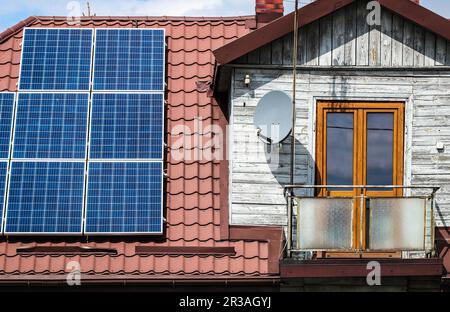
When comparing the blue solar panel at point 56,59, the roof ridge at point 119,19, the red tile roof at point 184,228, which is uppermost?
the roof ridge at point 119,19

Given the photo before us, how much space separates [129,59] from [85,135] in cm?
167

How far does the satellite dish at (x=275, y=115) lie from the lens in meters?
16.0

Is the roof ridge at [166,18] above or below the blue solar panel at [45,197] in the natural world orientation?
above

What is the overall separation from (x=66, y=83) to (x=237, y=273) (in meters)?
4.63

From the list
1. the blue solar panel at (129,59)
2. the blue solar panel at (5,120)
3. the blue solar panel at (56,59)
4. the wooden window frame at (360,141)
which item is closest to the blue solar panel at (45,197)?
the blue solar panel at (5,120)

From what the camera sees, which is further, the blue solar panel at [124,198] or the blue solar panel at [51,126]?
the blue solar panel at [51,126]

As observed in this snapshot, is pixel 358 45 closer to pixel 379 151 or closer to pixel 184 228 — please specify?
pixel 379 151

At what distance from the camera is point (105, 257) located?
16.0 meters

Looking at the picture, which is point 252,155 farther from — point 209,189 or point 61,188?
point 61,188

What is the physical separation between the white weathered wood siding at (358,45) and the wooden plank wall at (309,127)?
135 millimetres

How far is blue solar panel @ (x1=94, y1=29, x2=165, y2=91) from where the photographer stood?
17.6 m

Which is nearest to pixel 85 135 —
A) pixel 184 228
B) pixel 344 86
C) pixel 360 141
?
pixel 184 228

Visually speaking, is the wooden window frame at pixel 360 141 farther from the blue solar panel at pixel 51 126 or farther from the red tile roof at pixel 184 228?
the blue solar panel at pixel 51 126
